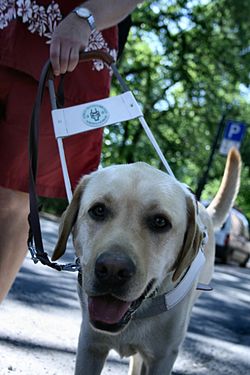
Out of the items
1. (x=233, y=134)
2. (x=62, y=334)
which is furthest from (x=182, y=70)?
(x=62, y=334)

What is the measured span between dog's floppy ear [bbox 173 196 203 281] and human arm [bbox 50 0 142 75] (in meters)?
0.84

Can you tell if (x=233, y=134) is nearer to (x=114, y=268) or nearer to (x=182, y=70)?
(x=182, y=70)

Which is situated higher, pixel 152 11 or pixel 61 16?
pixel 152 11

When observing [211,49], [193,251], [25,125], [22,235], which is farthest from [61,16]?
[211,49]

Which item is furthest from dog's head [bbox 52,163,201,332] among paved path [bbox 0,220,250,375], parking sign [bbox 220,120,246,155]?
parking sign [bbox 220,120,246,155]

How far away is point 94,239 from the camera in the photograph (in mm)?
2455

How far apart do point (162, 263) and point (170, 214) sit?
20 centimetres

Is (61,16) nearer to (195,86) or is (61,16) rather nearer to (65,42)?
(65,42)

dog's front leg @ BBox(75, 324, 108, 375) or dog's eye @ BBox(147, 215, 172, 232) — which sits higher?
dog's eye @ BBox(147, 215, 172, 232)

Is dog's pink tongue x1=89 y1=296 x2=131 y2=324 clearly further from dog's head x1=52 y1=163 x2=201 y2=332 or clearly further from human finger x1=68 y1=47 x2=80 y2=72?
human finger x1=68 y1=47 x2=80 y2=72

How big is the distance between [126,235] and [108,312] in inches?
11.4

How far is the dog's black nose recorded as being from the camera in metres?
2.24

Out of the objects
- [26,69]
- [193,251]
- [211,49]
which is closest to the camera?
[193,251]

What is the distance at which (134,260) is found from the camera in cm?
229
